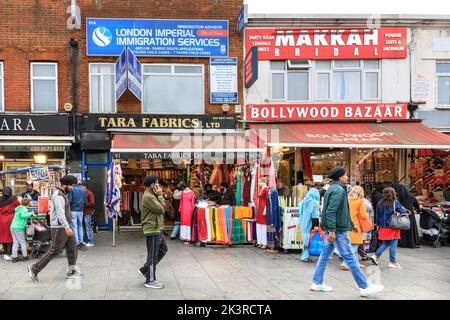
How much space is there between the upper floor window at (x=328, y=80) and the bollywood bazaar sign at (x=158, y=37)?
6.82 feet

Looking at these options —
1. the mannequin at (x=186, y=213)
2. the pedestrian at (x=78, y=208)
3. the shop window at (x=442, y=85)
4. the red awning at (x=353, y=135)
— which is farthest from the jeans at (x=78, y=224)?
the shop window at (x=442, y=85)

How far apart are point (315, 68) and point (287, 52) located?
1.11 m

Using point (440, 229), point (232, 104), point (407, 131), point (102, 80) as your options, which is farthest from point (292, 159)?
point (102, 80)

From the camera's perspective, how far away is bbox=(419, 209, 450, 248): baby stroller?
1172 centimetres

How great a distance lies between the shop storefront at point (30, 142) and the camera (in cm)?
1349

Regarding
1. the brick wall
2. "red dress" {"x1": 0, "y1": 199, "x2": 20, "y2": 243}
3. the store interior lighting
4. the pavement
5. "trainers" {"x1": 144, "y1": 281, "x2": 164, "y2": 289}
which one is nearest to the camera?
the pavement

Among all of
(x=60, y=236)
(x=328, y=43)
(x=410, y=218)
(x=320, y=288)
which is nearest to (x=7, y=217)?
(x=60, y=236)

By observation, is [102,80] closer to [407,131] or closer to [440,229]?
[407,131]

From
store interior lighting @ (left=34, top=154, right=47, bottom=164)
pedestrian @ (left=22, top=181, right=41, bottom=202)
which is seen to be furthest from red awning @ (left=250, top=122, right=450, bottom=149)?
store interior lighting @ (left=34, top=154, right=47, bottom=164)

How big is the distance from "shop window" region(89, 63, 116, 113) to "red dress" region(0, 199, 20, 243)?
5.17m

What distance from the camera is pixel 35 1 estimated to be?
14062 mm

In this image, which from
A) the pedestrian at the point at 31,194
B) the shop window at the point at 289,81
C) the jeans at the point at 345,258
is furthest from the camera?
the shop window at the point at 289,81

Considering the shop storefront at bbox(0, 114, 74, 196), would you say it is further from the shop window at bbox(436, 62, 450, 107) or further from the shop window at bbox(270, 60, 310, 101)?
the shop window at bbox(436, 62, 450, 107)

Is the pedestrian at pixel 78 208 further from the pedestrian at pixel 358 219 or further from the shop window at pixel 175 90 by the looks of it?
the pedestrian at pixel 358 219
